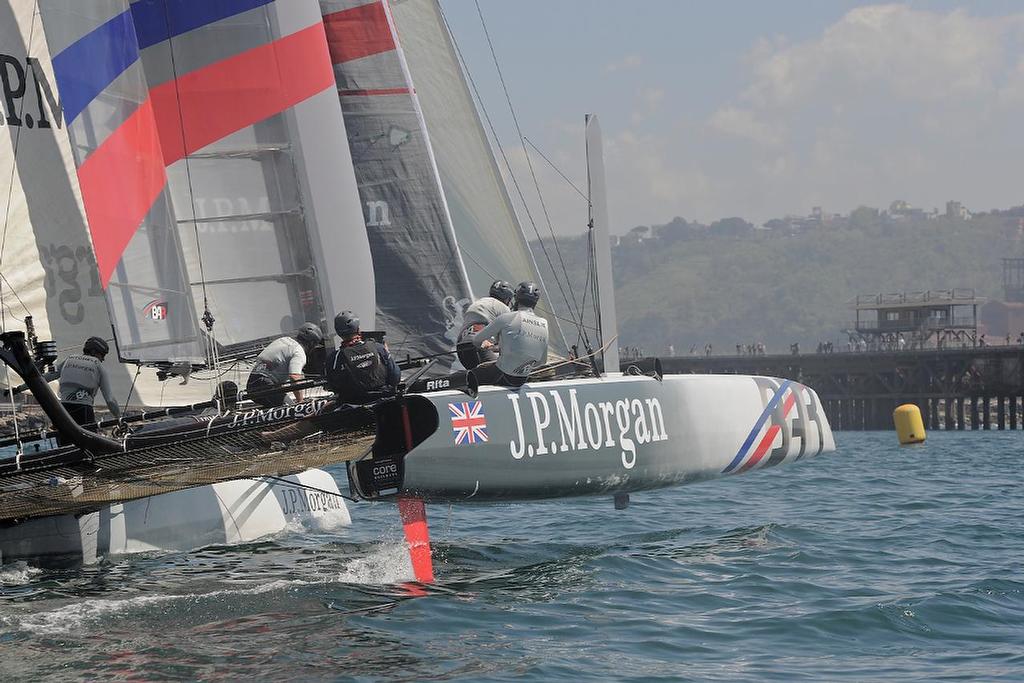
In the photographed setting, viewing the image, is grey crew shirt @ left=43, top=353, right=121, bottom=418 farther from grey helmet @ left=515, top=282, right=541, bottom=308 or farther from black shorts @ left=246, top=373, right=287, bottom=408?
grey helmet @ left=515, top=282, right=541, bottom=308

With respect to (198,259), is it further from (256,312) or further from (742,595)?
(742,595)

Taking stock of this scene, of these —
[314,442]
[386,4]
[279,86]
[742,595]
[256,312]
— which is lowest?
[742,595]

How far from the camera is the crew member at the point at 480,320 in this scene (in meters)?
10.5

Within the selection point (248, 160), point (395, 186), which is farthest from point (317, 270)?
point (395, 186)

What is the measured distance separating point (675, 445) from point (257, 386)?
11.2 ft

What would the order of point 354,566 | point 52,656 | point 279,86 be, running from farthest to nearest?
point 279,86 → point 354,566 → point 52,656

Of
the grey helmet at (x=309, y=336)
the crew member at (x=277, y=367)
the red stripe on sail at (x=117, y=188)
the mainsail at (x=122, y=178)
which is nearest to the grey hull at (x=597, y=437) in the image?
the crew member at (x=277, y=367)

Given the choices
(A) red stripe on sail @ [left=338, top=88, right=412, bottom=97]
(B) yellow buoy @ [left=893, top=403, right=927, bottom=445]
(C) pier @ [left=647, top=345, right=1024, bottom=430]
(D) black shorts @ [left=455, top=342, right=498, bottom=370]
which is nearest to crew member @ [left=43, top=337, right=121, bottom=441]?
(D) black shorts @ [left=455, top=342, right=498, bottom=370]

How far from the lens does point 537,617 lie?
Result: 26.7ft

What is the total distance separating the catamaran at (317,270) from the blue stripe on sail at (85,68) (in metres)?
0.02

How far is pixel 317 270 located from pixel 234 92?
1.69m

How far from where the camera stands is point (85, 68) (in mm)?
10758

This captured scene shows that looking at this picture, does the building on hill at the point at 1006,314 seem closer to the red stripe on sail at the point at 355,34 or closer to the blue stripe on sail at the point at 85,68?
the red stripe on sail at the point at 355,34

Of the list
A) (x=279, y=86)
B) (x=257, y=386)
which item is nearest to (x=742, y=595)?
(x=257, y=386)
